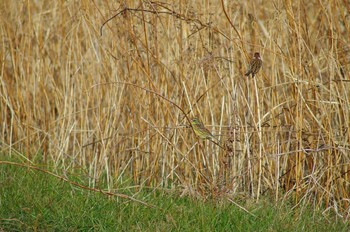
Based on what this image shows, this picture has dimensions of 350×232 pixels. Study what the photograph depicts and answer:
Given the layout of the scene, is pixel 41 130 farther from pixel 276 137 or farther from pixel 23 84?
pixel 276 137

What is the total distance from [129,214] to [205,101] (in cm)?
111

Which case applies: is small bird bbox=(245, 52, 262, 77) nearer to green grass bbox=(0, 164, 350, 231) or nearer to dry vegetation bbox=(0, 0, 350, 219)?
dry vegetation bbox=(0, 0, 350, 219)

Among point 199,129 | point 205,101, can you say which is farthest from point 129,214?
point 205,101

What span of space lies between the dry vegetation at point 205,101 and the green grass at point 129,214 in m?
0.21

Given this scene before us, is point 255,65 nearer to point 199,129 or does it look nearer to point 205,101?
point 199,129

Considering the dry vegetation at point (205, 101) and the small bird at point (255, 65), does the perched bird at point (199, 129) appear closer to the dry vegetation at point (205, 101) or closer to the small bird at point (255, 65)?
the dry vegetation at point (205, 101)

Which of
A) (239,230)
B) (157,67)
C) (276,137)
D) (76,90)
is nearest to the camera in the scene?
(239,230)

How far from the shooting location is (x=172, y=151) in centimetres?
481

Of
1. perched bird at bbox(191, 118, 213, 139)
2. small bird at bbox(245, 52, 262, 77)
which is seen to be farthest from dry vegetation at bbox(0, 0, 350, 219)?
small bird at bbox(245, 52, 262, 77)

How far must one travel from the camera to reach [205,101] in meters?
4.91

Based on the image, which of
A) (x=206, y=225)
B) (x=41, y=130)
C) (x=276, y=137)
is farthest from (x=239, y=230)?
(x=41, y=130)

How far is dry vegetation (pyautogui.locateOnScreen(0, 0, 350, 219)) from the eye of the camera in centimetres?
454

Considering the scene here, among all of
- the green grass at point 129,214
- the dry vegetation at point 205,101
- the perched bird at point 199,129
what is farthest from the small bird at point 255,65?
the green grass at point 129,214

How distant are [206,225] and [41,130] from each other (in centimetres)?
180
